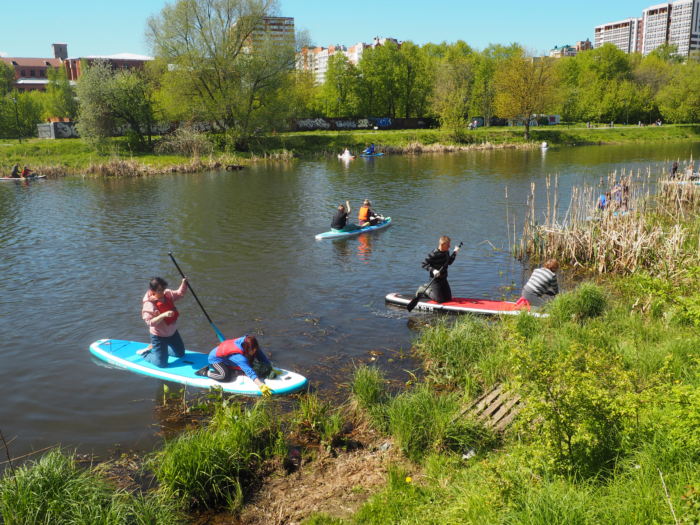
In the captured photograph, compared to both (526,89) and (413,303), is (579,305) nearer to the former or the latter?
(413,303)

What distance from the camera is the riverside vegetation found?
14.4 feet

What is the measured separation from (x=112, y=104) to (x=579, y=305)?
4524 cm

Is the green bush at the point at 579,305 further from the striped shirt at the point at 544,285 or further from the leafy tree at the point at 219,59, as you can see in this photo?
the leafy tree at the point at 219,59

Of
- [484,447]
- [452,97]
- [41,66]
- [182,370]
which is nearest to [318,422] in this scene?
[484,447]

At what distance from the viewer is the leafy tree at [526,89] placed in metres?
61.0

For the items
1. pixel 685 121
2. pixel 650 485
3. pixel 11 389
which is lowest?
pixel 11 389

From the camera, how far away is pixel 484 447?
643cm

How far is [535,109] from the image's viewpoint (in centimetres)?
6109

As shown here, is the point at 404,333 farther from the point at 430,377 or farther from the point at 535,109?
the point at 535,109

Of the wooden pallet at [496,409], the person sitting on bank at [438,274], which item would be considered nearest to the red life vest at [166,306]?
the wooden pallet at [496,409]

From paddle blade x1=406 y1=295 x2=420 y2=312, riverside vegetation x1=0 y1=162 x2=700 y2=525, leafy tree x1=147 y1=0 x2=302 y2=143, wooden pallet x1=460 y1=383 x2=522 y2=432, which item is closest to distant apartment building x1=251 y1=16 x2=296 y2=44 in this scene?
leafy tree x1=147 y1=0 x2=302 y2=143

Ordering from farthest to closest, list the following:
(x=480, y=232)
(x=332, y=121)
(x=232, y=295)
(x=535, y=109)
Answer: (x=332, y=121) < (x=535, y=109) < (x=480, y=232) < (x=232, y=295)

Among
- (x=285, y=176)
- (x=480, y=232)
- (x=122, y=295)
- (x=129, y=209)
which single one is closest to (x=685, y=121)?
(x=285, y=176)

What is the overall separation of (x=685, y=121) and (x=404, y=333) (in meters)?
80.8
